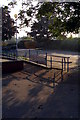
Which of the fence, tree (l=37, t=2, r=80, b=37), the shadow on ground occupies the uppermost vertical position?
tree (l=37, t=2, r=80, b=37)

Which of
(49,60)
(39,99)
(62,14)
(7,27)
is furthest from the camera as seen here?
(7,27)

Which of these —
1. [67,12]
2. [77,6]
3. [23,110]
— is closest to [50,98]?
[23,110]

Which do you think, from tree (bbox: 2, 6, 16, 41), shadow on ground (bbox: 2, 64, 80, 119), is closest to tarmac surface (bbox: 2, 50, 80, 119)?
shadow on ground (bbox: 2, 64, 80, 119)

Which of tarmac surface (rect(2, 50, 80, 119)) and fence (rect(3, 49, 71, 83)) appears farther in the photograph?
fence (rect(3, 49, 71, 83))

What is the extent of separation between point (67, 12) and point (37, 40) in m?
40.1

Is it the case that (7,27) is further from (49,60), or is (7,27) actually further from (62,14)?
(62,14)

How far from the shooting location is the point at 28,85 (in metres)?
9.45

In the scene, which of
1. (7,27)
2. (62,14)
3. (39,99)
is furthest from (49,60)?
(7,27)

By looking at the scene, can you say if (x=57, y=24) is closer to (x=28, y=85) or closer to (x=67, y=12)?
(x=67, y=12)

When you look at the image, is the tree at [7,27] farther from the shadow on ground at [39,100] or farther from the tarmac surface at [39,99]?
the shadow on ground at [39,100]

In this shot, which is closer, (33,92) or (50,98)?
(50,98)

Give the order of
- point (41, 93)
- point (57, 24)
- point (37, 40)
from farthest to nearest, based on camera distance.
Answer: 1. point (37, 40)
2. point (57, 24)
3. point (41, 93)

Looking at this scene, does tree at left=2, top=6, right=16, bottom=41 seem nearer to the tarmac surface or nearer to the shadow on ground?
the tarmac surface

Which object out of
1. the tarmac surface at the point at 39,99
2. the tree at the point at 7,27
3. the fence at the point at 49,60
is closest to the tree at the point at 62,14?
the fence at the point at 49,60
